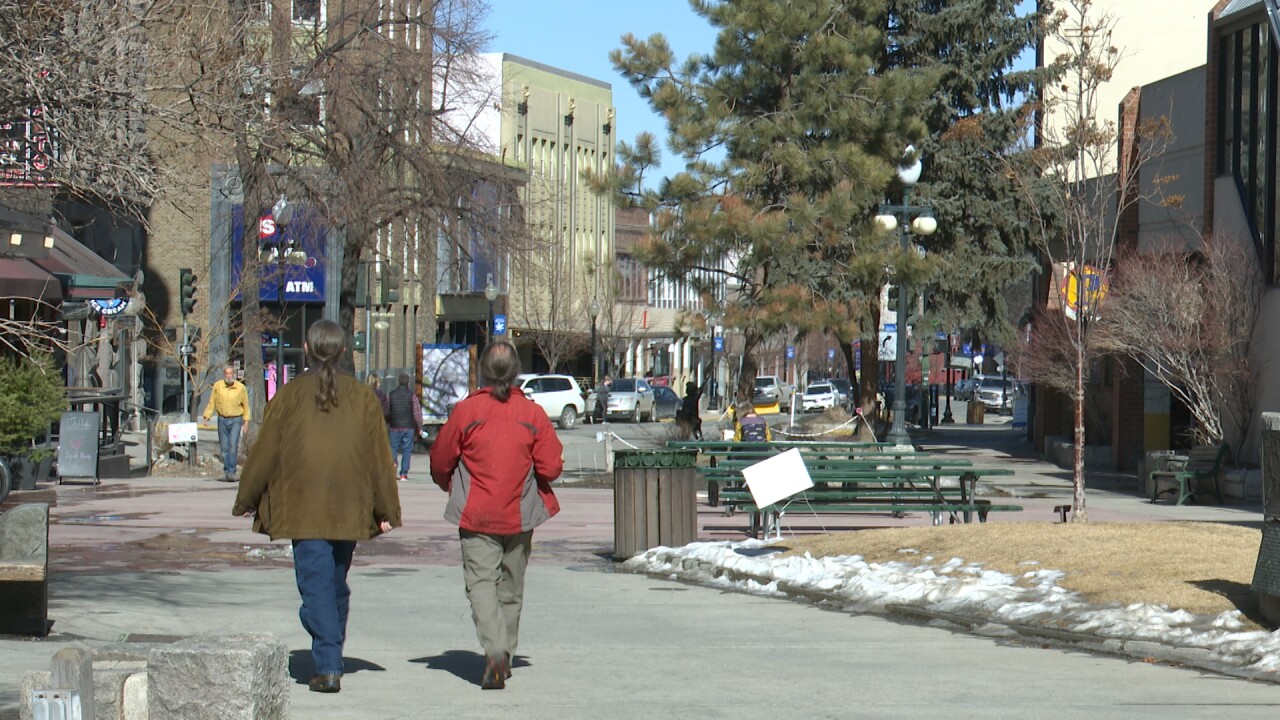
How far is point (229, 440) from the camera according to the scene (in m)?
27.4

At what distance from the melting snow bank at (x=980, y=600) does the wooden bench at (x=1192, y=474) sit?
36.7ft

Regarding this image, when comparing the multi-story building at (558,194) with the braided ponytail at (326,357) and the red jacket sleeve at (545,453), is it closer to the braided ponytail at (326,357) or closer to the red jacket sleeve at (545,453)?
the red jacket sleeve at (545,453)

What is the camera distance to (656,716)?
27.6ft

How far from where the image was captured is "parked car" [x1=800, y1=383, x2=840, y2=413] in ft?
235

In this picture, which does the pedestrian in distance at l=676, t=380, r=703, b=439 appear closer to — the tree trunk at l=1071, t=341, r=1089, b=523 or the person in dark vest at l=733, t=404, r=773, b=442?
the person in dark vest at l=733, t=404, r=773, b=442

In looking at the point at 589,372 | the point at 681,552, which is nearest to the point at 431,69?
the point at 681,552

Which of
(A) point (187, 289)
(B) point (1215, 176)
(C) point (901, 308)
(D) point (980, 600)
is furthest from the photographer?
(A) point (187, 289)

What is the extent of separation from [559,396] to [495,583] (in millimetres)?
45861

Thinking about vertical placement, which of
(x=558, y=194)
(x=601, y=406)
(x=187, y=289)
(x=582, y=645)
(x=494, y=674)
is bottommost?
(x=582, y=645)

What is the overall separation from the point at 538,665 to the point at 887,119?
2380 centimetres

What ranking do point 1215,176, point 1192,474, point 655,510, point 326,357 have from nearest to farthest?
point 326,357 → point 655,510 → point 1192,474 → point 1215,176

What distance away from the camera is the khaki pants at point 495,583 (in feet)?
30.2

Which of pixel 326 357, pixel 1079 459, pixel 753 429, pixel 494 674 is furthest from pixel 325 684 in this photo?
pixel 753 429

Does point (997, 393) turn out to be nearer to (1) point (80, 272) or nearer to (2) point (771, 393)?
(2) point (771, 393)
